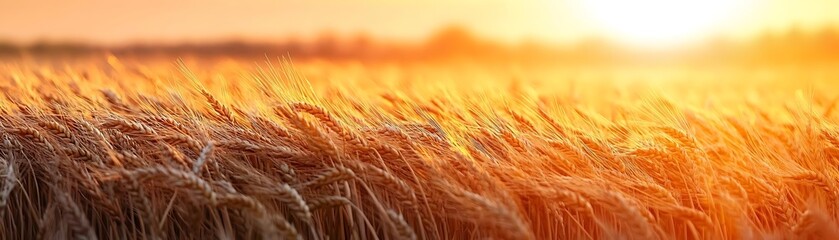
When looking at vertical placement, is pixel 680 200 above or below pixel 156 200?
below

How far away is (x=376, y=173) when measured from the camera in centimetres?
164

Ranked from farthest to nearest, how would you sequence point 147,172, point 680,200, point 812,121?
point 812,121 → point 680,200 → point 147,172

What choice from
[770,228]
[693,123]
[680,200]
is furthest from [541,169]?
[693,123]

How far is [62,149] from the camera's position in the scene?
5.78ft

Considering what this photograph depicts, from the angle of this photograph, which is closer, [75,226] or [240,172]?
[75,226]

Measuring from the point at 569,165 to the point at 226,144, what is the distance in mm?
707

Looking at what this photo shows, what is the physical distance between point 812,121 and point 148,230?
1.63 meters

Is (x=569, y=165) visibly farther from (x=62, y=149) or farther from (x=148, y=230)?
(x=62, y=149)

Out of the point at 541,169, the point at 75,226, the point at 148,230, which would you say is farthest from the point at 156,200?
the point at 541,169

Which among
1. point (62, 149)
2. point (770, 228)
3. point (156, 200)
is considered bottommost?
point (770, 228)

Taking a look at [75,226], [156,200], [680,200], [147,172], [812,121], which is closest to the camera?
[147,172]

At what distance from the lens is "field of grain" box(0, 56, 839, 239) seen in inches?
64.1

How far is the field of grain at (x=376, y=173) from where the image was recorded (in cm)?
163

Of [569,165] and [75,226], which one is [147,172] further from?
[569,165]
